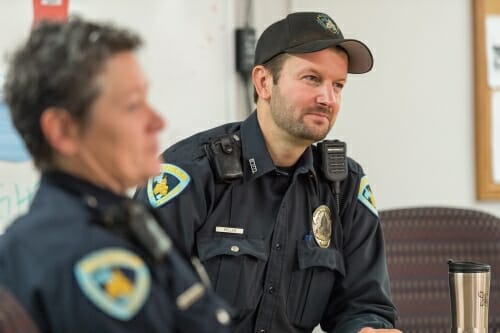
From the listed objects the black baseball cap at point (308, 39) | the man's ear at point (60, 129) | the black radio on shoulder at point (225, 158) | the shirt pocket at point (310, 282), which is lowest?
the shirt pocket at point (310, 282)

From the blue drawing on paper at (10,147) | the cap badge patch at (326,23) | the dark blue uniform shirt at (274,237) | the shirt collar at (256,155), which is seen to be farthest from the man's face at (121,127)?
the blue drawing on paper at (10,147)

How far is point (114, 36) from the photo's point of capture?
0.97 m

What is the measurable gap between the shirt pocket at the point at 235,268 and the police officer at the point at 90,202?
0.84 meters

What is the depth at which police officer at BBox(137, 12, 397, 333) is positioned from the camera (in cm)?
188

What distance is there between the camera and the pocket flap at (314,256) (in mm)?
1918

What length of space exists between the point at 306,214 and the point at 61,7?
0.84m

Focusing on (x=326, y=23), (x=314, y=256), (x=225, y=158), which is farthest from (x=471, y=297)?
(x=326, y=23)

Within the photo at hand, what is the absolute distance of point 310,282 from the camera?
1944 mm

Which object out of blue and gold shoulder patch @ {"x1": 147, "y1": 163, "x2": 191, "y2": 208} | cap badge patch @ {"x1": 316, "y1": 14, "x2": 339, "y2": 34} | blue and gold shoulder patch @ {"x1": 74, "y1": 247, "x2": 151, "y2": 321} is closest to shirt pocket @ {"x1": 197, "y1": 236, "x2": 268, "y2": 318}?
blue and gold shoulder patch @ {"x1": 147, "y1": 163, "x2": 191, "y2": 208}

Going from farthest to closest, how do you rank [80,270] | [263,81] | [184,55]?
[184,55] → [263,81] → [80,270]

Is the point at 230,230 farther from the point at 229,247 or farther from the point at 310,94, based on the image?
the point at 310,94

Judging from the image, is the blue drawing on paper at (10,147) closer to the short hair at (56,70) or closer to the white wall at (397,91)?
the white wall at (397,91)

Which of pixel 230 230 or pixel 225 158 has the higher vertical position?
pixel 225 158

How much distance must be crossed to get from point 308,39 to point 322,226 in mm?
423
